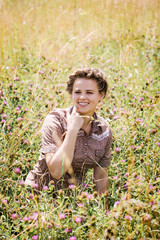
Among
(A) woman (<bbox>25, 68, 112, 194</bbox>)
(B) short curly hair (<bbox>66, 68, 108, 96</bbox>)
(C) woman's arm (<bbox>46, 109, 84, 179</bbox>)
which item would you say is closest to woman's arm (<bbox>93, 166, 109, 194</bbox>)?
(A) woman (<bbox>25, 68, 112, 194</bbox>)

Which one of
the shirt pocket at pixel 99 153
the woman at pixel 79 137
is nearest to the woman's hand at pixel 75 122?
the woman at pixel 79 137

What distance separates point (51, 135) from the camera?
1825 mm

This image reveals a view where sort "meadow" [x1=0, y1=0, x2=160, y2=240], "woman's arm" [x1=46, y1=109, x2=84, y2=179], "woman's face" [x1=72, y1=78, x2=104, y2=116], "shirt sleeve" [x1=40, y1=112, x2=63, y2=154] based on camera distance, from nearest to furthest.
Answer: "meadow" [x1=0, y1=0, x2=160, y2=240] → "woman's arm" [x1=46, y1=109, x2=84, y2=179] → "shirt sleeve" [x1=40, y1=112, x2=63, y2=154] → "woman's face" [x1=72, y1=78, x2=104, y2=116]

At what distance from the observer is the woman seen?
1825 mm

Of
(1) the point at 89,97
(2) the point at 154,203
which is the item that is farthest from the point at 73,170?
(2) the point at 154,203

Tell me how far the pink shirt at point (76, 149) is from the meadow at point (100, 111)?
83 mm

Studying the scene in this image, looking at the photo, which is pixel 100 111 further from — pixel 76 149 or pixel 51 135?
pixel 51 135

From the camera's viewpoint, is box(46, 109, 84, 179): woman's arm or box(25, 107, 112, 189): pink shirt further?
box(25, 107, 112, 189): pink shirt

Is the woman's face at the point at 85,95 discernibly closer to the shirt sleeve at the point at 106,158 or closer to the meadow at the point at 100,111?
the shirt sleeve at the point at 106,158

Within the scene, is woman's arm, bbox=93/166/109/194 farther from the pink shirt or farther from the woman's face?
the woman's face

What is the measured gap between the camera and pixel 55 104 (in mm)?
2596

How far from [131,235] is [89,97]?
914mm

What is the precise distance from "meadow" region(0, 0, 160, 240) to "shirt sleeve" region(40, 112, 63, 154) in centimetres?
17

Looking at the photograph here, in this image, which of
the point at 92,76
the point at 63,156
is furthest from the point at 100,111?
the point at 63,156
